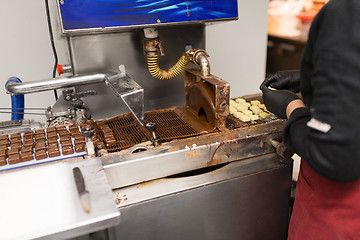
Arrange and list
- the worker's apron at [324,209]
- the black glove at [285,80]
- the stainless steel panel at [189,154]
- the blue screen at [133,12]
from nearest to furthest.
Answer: the worker's apron at [324,209], the stainless steel panel at [189,154], the blue screen at [133,12], the black glove at [285,80]

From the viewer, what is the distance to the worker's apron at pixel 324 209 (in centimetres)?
81

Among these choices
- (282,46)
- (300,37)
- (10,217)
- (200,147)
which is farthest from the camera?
(282,46)

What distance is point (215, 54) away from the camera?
2.21 meters

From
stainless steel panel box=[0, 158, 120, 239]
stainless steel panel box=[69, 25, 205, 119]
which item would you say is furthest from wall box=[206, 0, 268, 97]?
stainless steel panel box=[0, 158, 120, 239]

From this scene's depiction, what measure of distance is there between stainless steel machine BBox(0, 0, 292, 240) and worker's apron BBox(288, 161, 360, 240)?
17 centimetres

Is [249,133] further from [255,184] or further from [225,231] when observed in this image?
[225,231]

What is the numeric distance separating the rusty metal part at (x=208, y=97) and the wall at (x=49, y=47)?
2.21 feet

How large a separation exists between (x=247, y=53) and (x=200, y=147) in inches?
60.6

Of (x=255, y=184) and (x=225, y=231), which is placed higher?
(x=255, y=184)

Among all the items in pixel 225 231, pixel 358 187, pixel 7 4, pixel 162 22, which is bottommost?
pixel 225 231

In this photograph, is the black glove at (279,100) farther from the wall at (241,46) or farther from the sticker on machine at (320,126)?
the wall at (241,46)

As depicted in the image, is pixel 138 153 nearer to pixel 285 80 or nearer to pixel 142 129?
pixel 142 129

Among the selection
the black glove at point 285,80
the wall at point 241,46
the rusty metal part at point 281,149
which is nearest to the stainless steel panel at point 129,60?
the black glove at point 285,80

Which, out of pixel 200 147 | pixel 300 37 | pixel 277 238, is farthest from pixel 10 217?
pixel 300 37
